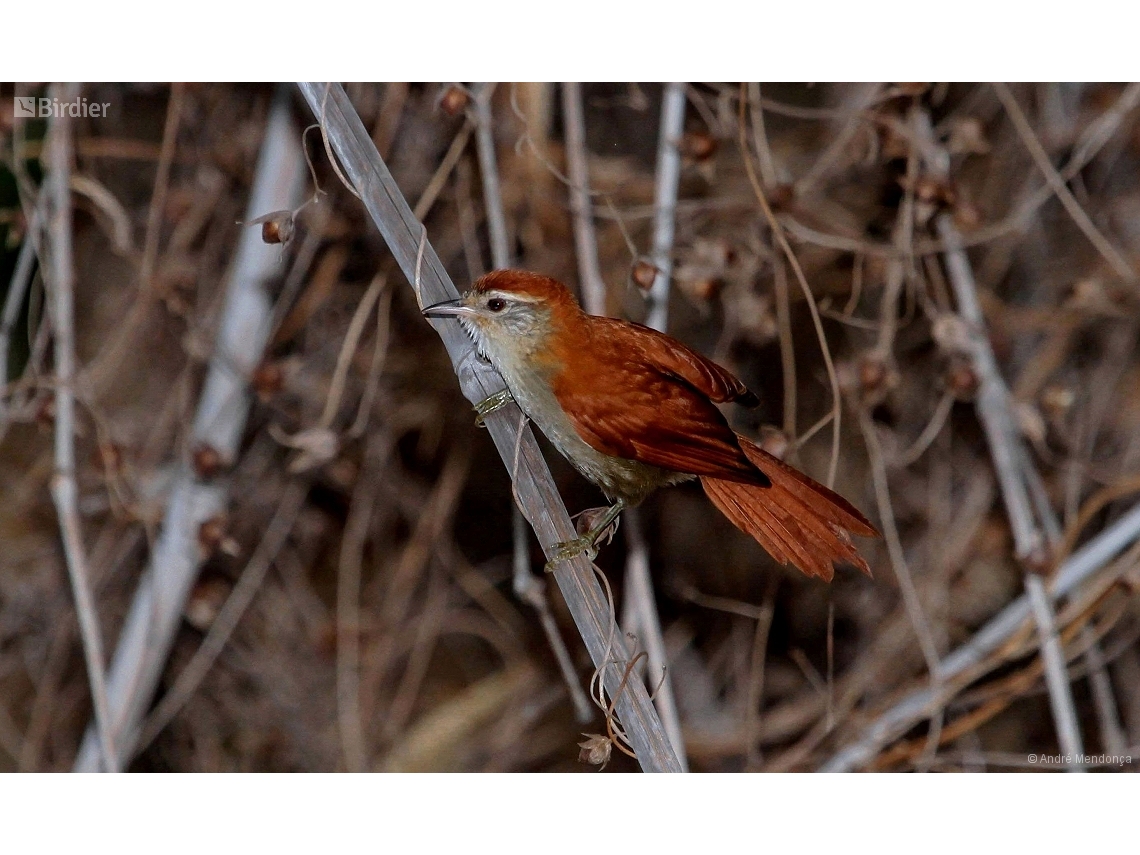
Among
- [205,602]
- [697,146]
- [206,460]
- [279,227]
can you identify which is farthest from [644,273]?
[205,602]

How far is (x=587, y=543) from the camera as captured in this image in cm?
131

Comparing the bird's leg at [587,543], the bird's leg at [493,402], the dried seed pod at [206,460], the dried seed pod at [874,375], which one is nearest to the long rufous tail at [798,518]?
the bird's leg at [587,543]

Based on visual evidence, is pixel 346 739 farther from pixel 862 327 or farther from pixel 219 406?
pixel 862 327

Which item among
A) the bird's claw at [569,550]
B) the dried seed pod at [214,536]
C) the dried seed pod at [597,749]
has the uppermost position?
the dried seed pod at [214,536]

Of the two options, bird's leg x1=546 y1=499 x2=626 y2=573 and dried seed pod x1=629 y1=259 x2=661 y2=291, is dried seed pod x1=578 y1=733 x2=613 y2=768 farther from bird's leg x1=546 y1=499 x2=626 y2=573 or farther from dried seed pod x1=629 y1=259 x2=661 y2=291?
dried seed pod x1=629 y1=259 x2=661 y2=291

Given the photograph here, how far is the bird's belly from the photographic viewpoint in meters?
1.23

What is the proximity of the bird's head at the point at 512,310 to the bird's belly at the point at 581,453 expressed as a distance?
0.04 metres

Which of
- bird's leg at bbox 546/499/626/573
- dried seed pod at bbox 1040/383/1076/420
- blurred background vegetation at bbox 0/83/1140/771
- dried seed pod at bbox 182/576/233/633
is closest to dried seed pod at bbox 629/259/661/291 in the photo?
blurred background vegetation at bbox 0/83/1140/771

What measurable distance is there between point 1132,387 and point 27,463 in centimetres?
188

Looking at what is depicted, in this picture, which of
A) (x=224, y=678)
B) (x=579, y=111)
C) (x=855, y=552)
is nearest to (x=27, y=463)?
(x=224, y=678)

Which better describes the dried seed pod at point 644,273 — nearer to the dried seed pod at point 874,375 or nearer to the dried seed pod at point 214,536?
the dried seed pod at point 874,375

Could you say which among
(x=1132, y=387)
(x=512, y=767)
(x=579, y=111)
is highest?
(x=579, y=111)

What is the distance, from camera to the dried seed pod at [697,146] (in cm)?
161

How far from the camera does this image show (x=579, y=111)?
1.60 meters
